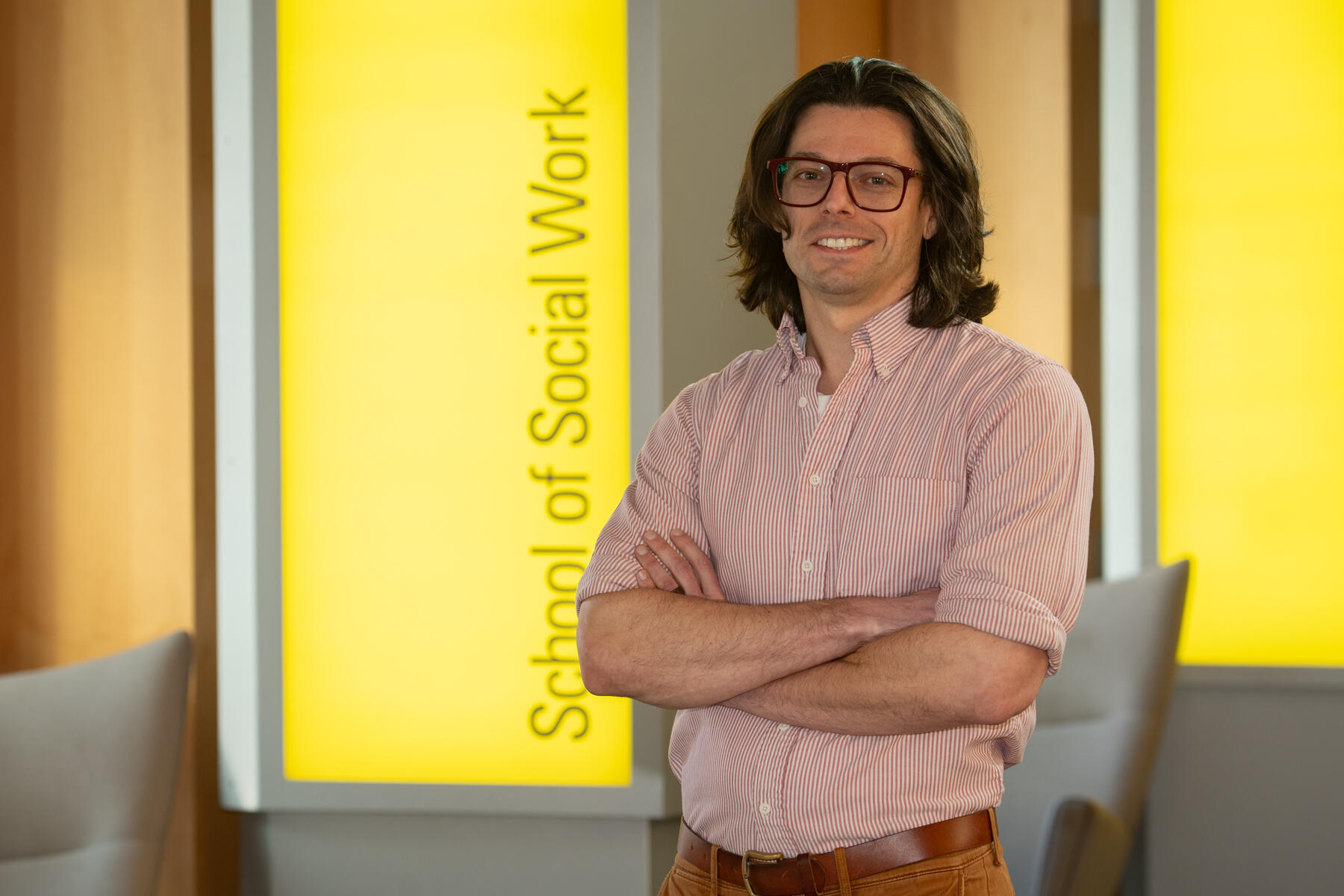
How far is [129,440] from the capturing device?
3.10 metres

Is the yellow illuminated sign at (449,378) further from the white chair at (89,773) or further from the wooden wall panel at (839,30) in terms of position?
the wooden wall panel at (839,30)

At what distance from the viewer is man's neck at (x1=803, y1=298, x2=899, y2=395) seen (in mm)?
1824

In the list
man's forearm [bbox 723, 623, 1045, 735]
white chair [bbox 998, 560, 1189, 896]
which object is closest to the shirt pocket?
man's forearm [bbox 723, 623, 1045, 735]

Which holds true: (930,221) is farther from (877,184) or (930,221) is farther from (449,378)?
(449,378)

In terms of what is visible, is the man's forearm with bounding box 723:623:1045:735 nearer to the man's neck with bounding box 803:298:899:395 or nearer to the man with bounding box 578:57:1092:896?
the man with bounding box 578:57:1092:896

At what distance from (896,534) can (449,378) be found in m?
1.59

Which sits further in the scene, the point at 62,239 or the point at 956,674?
the point at 62,239

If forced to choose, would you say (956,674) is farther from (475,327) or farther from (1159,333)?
(1159,333)

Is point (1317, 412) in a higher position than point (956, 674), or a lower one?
higher

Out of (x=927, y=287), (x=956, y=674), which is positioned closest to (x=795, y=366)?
(x=927, y=287)

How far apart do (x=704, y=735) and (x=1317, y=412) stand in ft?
7.19

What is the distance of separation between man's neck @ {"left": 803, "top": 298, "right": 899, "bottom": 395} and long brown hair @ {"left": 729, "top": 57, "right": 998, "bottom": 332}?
89 millimetres

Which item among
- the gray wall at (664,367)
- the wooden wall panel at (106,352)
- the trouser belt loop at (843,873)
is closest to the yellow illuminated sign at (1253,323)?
the gray wall at (664,367)

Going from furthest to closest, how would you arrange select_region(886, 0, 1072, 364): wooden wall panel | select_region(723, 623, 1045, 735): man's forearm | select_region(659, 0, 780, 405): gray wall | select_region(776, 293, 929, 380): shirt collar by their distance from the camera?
select_region(886, 0, 1072, 364): wooden wall panel → select_region(659, 0, 780, 405): gray wall → select_region(776, 293, 929, 380): shirt collar → select_region(723, 623, 1045, 735): man's forearm
